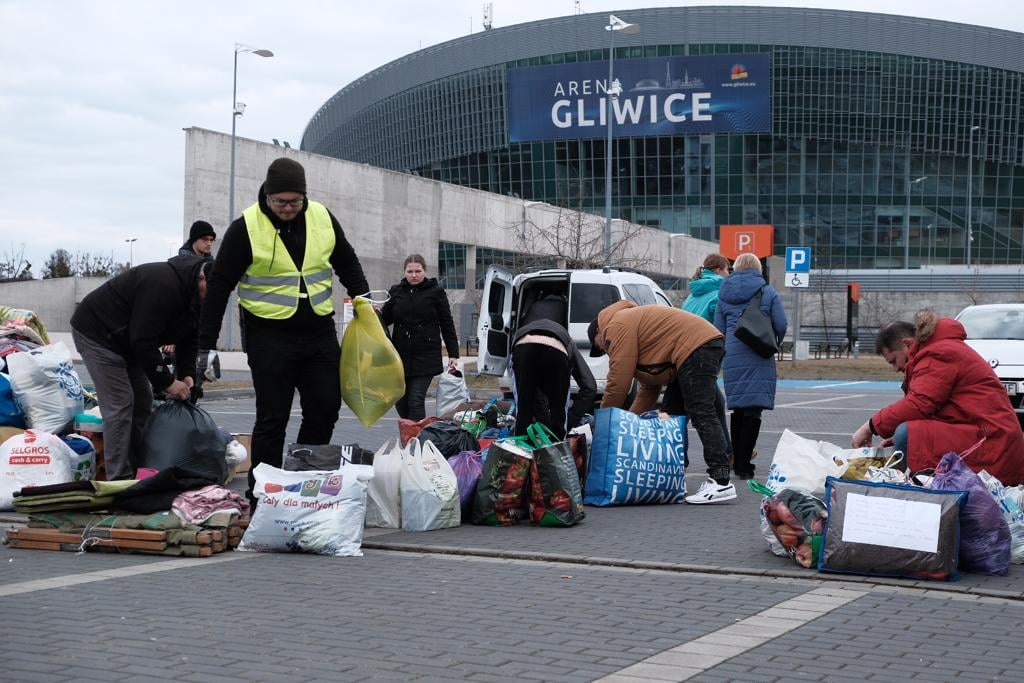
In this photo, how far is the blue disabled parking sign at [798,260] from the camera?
32375mm

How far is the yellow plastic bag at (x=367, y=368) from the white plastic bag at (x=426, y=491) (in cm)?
35

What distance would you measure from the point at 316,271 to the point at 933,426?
358 centimetres

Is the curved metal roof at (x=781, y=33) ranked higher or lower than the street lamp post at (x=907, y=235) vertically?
higher

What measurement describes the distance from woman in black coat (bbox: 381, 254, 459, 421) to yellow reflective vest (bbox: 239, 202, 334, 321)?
344 cm

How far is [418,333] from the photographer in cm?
1091

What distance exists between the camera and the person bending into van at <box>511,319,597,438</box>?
8578 millimetres

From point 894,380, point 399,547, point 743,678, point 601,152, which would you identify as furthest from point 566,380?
point 601,152

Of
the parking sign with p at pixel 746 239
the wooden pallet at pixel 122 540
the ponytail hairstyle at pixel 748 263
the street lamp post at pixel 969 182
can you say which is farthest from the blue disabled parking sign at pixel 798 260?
the street lamp post at pixel 969 182

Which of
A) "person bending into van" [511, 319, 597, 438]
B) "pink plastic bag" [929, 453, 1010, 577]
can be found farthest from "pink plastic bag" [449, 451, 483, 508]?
"pink plastic bag" [929, 453, 1010, 577]

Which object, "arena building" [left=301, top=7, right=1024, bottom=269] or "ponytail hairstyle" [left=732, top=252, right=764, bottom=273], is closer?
"ponytail hairstyle" [left=732, top=252, right=764, bottom=273]

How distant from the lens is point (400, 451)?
7.73m

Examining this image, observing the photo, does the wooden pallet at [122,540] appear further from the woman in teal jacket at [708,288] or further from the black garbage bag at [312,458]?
the woman in teal jacket at [708,288]

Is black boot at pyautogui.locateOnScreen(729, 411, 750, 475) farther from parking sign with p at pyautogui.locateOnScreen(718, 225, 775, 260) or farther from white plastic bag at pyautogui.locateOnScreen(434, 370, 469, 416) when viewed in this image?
parking sign with p at pyautogui.locateOnScreen(718, 225, 775, 260)

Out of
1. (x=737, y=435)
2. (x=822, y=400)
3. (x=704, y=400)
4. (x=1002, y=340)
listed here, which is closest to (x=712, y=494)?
(x=704, y=400)
